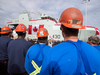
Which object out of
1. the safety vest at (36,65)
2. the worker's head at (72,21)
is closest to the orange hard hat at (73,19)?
the worker's head at (72,21)

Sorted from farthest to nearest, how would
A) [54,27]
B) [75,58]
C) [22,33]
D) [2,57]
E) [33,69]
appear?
[54,27], [2,57], [22,33], [33,69], [75,58]

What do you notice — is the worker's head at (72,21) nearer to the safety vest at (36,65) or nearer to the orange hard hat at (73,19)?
the orange hard hat at (73,19)

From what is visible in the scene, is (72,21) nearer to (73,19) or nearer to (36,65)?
(73,19)

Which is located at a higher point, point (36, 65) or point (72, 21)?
point (72, 21)

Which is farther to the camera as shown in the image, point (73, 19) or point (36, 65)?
point (36, 65)

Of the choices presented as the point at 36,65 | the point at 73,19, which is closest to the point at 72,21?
the point at 73,19

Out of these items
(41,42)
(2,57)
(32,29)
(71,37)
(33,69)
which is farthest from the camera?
(32,29)

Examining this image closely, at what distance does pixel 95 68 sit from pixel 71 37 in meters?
0.51

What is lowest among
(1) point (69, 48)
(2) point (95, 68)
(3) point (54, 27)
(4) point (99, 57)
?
(2) point (95, 68)

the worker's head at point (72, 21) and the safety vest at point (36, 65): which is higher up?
the worker's head at point (72, 21)

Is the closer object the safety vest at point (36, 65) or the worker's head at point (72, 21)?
the worker's head at point (72, 21)

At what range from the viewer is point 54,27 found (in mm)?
10422

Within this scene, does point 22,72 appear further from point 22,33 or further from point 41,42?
point 22,33

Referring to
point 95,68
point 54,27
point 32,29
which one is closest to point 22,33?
point 95,68
